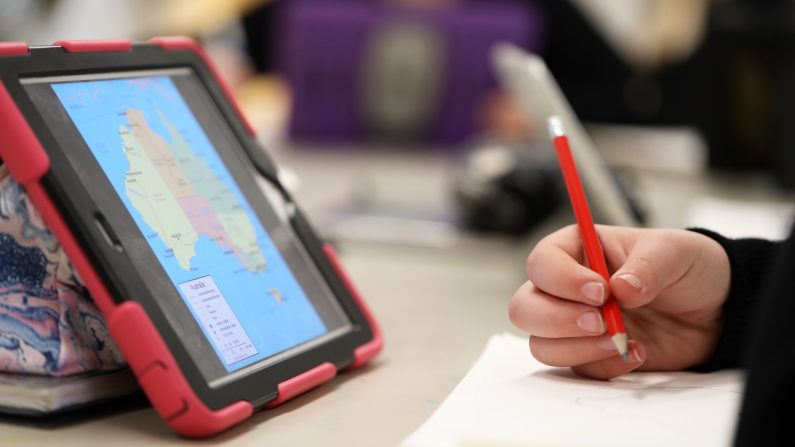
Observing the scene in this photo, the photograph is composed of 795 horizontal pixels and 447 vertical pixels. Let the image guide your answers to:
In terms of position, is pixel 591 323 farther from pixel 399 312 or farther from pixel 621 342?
pixel 399 312

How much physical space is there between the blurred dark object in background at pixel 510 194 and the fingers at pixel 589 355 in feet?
2.02

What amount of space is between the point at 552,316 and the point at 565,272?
0.09ft

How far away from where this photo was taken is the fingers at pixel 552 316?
57cm

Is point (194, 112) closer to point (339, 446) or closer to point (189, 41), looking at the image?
point (189, 41)

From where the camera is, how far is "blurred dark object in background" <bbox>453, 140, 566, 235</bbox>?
1.24 m

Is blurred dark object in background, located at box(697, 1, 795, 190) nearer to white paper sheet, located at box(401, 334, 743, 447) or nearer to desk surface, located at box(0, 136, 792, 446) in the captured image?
desk surface, located at box(0, 136, 792, 446)

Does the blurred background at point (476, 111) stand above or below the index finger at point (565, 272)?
below

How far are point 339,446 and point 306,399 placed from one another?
0.27ft

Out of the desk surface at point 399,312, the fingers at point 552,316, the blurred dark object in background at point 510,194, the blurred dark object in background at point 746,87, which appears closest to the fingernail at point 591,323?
the fingers at point 552,316

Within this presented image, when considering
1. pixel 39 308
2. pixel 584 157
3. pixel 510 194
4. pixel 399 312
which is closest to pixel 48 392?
pixel 39 308

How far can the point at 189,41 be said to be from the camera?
2.33 ft

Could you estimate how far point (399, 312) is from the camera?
0.88 meters

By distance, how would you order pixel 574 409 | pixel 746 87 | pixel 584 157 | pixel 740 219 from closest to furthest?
pixel 574 409, pixel 584 157, pixel 740 219, pixel 746 87

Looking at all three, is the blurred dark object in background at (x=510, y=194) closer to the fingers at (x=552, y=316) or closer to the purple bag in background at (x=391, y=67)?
the fingers at (x=552, y=316)
